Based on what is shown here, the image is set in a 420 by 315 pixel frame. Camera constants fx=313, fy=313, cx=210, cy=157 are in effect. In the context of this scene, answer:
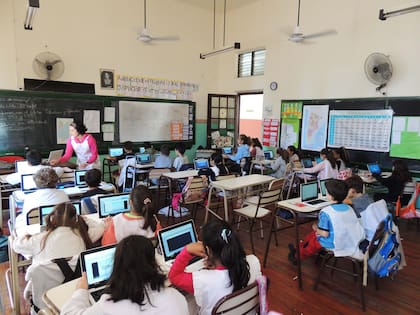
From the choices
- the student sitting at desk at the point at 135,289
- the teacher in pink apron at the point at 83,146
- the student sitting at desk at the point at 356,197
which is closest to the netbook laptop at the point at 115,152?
the teacher in pink apron at the point at 83,146

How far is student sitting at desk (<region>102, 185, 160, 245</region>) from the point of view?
2164 millimetres

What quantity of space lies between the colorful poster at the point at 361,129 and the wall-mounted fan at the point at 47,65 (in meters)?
5.55

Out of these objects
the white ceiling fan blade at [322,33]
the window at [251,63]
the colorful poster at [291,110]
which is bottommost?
the colorful poster at [291,110]

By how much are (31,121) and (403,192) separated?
6.53 meters

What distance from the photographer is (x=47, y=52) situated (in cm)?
608

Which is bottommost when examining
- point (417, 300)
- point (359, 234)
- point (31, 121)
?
point (417, 300)

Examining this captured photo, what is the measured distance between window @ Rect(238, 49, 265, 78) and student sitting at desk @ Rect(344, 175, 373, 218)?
5.22 meters

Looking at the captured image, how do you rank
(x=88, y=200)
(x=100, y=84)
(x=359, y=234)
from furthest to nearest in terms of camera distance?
(x=100, y=84), (x=88, y=200), (x=359, y=234)

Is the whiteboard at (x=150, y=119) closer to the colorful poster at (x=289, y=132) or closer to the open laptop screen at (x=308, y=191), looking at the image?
the colorful poster at (x=289, y=132)

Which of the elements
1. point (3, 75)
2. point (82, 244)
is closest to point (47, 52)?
point (3, 75)

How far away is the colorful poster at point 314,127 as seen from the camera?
21.4 feet

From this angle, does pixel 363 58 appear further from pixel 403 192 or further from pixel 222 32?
pixel 222 32

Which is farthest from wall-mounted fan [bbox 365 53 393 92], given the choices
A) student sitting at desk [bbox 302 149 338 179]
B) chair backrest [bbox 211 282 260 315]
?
chair backrest [bbox 211 282 260 315]

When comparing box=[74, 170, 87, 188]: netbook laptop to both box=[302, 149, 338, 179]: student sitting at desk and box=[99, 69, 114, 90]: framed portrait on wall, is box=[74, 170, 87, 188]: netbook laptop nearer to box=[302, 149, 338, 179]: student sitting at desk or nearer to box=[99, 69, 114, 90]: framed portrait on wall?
box=[302, 149, 338, 179]: student sitting at desk
